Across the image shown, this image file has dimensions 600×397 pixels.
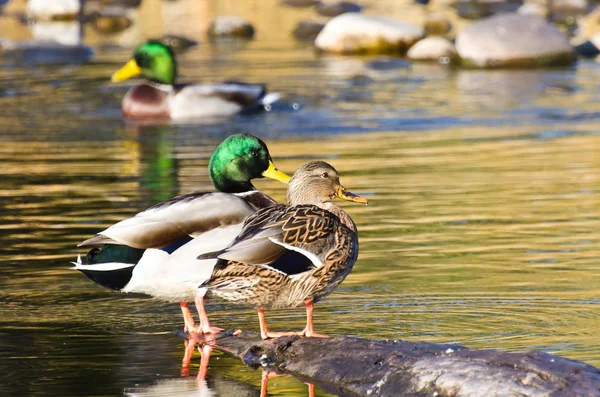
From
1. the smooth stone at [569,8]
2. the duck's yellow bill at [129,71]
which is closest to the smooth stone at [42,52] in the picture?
the duck's yellow bill at [129,71]

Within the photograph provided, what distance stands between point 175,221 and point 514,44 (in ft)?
53.9

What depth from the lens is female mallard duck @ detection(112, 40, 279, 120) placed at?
17.8 meters

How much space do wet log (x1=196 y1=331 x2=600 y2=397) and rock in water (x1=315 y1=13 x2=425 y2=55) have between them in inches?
784

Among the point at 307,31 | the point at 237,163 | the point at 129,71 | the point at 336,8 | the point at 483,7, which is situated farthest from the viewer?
the point at 336,8

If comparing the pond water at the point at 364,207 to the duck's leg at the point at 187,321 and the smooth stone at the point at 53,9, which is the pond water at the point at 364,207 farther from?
the smooth stone at the point at 53,9

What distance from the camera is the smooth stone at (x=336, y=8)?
3758cm

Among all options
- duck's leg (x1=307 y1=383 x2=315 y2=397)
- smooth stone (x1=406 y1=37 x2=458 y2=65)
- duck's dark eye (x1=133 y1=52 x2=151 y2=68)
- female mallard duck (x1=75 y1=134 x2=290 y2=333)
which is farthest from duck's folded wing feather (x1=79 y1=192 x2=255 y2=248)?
smooth stone (x1=406 y1=37 x2=458 y2=65)

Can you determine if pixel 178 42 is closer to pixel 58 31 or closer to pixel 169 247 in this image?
pixel 58 31

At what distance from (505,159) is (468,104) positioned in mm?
4643

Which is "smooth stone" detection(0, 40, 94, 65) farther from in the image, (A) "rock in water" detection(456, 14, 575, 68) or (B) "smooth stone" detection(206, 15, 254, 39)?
(A) "rock in water" detection(456, 14, 575, 68)

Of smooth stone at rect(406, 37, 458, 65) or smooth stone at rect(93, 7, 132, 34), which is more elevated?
smooth stone at rect(406, 37, 458, 65)

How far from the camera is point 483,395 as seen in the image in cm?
534

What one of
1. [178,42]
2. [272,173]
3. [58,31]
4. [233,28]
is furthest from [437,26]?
[272,173]

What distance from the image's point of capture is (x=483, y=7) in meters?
37.4
